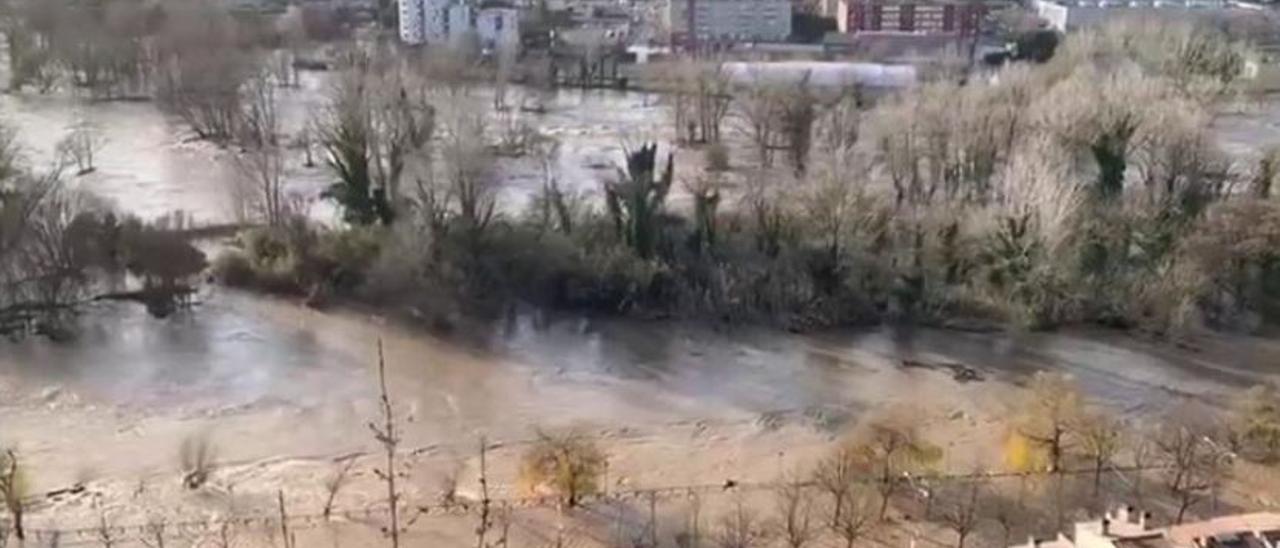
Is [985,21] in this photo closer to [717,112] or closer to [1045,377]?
[717,112]

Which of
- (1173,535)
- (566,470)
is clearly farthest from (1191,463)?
(566,470)

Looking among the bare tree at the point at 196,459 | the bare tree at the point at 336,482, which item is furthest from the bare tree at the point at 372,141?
the bare tree at the point at 336,482

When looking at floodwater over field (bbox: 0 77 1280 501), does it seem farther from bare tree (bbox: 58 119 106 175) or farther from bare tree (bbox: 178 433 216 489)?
bare tree (bbox: 58 119 106 175)

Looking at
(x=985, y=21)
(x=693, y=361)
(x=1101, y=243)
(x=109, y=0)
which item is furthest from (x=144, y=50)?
(x=985, y=21)

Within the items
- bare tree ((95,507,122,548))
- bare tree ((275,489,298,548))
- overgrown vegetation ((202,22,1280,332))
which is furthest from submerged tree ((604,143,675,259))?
bare tree ((95,507,122,548))

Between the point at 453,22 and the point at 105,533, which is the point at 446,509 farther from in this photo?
the point at 453,22

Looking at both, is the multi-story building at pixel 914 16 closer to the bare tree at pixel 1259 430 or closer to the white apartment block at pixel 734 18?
the white apartment block at pixel 734 18
